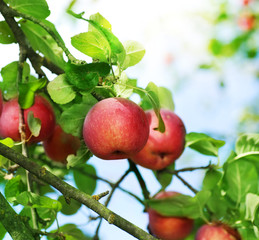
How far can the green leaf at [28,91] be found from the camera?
0.84m

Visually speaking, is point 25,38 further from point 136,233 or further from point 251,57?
point 251,57

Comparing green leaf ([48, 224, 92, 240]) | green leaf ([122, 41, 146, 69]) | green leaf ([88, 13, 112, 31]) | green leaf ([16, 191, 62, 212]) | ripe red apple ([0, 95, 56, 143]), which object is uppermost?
green leaf ([88, 13, 112, 31])

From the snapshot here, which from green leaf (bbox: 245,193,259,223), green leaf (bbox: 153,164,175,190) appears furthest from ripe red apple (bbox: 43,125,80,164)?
green leaf (bbox: 245,193,259,223)

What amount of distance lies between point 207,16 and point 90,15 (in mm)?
2311

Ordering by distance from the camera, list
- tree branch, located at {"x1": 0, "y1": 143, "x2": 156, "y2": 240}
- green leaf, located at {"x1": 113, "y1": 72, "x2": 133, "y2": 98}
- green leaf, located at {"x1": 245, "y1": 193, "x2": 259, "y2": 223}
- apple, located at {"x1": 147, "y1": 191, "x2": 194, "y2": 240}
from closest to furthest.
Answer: tree branch, located at {"x1": 0, "y1": 143, "x2": 156, "y2": 240} < green leaf, located at {"x1": 113, "y1": 72, "x2": 133, "y2": 98} < green leaf, located at {"x1": 245, "y1": 193, "x2": 259, "y2": 223} < apple, located at {"x1": 147, "y1": 191, "x2": 194, "y2": 240}

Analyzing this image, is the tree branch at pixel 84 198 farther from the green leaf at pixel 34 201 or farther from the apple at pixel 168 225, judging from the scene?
the apple at pixel 168 225

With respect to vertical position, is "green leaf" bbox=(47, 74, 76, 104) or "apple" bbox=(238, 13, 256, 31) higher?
"apple" bbox=(238, 13, 256, 31)

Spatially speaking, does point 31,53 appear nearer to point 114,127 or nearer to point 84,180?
point 114,127

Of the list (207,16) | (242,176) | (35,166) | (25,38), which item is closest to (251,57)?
(207,16)

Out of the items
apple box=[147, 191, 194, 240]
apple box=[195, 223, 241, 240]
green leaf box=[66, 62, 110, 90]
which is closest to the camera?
green leaf box=[66, 62, 110, 90]

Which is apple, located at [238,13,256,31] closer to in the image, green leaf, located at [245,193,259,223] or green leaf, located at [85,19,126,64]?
green leaf, located at [245,193,259,223]

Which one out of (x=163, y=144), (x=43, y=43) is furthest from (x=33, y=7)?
(x=163, y=144)

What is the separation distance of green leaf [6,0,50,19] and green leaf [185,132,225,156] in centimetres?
44

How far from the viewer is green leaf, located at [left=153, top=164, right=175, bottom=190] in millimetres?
1079
